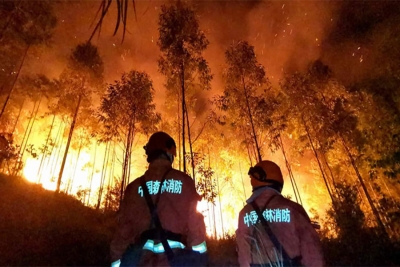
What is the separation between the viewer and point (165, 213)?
1.95 meters

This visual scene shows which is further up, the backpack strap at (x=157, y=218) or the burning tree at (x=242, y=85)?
the burning tree at (x=242, y=85)

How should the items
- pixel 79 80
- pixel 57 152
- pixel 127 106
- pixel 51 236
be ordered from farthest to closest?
pixel 57 152
pixel 79 80
pixel 127 106
pixel 51 236

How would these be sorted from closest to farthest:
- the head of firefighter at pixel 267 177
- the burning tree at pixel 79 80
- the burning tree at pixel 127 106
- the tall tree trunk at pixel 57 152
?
the head of firefighter at pixel 267 177
the burning tree at pixel 127 106
the burning tree at pixel 79 80
the tall tree trunk at pixel 57 152

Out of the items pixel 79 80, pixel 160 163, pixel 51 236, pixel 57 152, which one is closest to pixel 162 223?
pixel 160 163

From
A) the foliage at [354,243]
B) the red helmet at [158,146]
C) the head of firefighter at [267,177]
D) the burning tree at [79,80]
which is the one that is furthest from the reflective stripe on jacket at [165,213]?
the burning tree at [79,80]

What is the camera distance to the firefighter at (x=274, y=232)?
216 cm

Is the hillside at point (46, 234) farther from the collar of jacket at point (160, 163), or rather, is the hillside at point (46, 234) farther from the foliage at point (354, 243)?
the foliage at point (354, 243)

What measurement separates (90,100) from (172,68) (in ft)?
21.3

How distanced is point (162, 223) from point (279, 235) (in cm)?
100

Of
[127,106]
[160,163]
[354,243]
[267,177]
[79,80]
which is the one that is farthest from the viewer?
[79,80]

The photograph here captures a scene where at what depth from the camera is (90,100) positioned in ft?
47.6

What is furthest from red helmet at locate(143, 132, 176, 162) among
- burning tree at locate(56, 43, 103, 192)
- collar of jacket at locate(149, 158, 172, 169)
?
burning tree at locate(56, 43, 103, 192)

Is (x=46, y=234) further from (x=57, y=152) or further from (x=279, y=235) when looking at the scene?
(x=57, y=152)

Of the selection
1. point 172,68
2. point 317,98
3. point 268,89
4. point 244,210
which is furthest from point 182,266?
point 317,98
